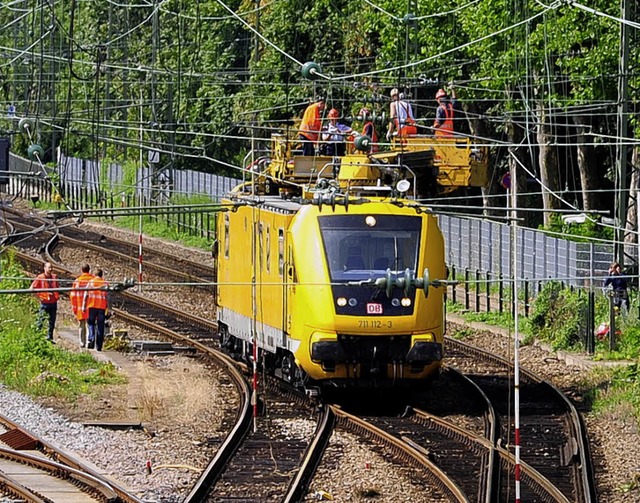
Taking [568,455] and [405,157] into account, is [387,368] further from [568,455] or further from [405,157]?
[405,157]

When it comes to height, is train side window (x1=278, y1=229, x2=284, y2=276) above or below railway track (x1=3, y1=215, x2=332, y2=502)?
above

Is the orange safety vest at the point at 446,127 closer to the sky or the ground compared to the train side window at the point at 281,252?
closer to the sky

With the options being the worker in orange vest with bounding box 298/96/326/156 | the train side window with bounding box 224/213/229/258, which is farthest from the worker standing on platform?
the train side window with bounding box 224/213/229/258

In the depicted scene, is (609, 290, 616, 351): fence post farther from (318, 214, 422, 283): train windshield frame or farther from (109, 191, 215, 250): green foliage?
(109, 191, 215, 250): green foliage

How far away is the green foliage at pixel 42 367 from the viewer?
2450 centimetres

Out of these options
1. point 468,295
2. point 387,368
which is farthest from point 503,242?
point 387,368

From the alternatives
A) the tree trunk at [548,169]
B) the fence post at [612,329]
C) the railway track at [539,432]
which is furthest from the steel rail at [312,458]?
the tree trunk at [548,169]

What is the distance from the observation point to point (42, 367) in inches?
1026

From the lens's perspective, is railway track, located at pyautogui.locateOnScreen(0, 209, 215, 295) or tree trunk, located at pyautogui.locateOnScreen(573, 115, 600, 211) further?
tree trunk, located at pyautogui.locateOnScreen(573, 115, 600, 211)

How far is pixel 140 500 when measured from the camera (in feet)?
54.2

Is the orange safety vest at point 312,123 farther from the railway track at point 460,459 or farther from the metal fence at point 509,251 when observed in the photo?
the railway track at point 460,459

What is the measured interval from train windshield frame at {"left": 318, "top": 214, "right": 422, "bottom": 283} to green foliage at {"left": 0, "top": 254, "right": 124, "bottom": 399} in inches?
184

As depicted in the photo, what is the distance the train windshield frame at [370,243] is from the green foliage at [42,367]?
15.4 feet

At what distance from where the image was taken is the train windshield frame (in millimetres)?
21953
